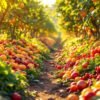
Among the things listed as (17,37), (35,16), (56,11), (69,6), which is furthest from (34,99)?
(35,16)

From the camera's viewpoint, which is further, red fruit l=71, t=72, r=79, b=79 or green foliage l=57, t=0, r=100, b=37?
green foliage l=57, t=0, r=100, b=37

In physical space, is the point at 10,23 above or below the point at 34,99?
above

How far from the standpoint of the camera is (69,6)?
16562 millimetres

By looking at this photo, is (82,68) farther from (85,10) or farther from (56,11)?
(56,11)

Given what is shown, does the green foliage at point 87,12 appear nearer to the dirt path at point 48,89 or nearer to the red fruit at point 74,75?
the red fruit at point 74,75

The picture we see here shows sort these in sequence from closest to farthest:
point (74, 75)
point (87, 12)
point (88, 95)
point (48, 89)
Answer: point (88, 95), point (48, 89), point (74, 75), point (87, 12)

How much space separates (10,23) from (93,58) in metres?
9.74

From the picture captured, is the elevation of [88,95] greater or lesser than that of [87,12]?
lesser

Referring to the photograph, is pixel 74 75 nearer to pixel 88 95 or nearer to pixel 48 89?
pixel 48 89

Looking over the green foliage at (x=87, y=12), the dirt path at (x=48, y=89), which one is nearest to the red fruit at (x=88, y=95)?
the dirt path at (x=48, y=89)

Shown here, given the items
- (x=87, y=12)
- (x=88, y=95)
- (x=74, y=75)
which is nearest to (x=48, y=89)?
(x=74, y=75)

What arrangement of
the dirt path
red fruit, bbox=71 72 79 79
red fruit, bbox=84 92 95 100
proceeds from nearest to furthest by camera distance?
red fruit, bbox=84 92 95 100
the dirt path
red fruit, bbox=71 72 79 79

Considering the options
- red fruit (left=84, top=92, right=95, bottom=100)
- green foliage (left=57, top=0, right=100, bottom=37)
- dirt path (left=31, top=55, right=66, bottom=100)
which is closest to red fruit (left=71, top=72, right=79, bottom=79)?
dirt path (left=31, top=55, right=66, bottom=100)

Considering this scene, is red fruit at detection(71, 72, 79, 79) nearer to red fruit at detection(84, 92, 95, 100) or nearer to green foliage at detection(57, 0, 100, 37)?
green foliage at detection(57, 0, 100, 37)
